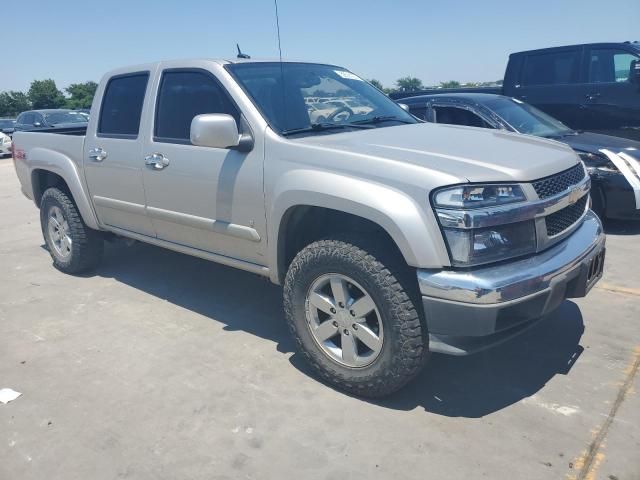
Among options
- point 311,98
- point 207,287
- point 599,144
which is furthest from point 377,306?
point 599,144

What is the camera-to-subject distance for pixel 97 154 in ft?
14.9

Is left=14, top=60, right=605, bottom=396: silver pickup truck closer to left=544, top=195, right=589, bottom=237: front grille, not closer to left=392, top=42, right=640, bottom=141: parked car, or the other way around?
left=544, top=195, right=589, bottom=237: front grille

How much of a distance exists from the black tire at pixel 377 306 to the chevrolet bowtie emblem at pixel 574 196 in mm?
1013

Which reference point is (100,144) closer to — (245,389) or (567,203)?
(245,389)

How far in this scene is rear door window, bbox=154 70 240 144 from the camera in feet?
12.1

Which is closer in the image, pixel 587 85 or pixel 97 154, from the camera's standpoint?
pixel 97 154

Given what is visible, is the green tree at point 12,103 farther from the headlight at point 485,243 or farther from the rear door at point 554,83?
the headlight at point 485,243

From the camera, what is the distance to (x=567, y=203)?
300 cm

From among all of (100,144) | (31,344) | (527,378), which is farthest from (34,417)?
(527,378)

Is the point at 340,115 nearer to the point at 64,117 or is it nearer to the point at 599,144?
the point at 599,144

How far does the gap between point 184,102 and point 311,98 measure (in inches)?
35.4

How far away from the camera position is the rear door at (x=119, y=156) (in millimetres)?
4246

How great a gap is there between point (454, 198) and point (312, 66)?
207 cm

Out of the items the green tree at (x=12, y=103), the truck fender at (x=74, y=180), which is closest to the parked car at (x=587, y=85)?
the truck fender at (x=74, y=180)
